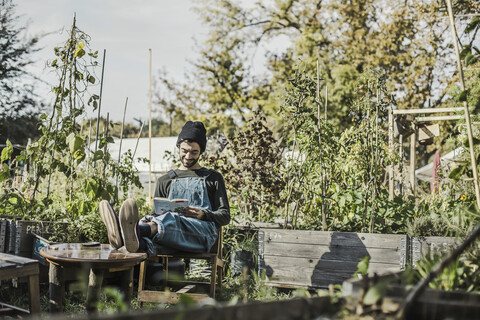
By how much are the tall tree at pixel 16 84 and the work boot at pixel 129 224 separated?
16089mm

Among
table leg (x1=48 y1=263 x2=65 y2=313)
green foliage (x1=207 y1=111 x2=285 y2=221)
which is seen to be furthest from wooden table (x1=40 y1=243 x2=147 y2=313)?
green foliage (x1=207 y1=111 x2=285 y2=221)

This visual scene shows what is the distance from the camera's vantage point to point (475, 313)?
1238mm

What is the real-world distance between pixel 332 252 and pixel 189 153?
134 centimetres

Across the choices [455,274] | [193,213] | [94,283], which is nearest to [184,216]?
[193,213]

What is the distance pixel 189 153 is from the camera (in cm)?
393

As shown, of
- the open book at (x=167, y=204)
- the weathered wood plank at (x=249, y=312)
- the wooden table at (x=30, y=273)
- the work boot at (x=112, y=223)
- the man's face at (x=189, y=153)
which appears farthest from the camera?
the man's face at (x=189, y=153)

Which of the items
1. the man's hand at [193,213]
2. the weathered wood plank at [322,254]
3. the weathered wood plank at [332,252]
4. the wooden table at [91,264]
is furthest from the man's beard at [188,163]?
the wooden table at [91,264]

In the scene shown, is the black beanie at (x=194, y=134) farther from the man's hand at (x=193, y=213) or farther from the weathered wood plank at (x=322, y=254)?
the weathered wood plank at (x=322, y=254)

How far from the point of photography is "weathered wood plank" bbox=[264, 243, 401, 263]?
12.1 feet

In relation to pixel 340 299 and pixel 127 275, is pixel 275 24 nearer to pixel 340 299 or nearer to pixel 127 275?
pixel 127 275

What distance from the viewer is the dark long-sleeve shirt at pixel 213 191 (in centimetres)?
364

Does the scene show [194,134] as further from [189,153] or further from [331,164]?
[331,164]

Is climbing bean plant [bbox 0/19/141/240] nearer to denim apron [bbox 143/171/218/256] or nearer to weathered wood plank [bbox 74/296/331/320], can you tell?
denim apron [bbox 143/171/218/256]

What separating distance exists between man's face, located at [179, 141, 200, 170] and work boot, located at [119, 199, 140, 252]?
105cm
